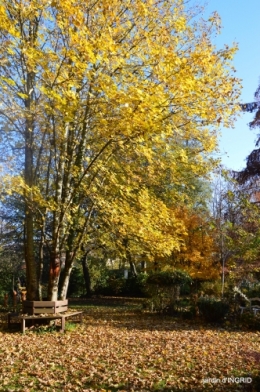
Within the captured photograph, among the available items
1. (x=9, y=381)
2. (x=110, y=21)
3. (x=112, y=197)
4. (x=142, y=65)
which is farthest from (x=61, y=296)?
(x=110, y=21)

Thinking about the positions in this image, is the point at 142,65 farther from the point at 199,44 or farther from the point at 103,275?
the point at 103,275

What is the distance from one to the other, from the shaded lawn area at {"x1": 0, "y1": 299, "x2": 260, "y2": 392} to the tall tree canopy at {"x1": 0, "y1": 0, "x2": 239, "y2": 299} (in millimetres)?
2265

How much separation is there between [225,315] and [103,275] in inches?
580

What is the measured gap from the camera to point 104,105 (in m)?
7.33

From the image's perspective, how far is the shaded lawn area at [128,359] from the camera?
16.5 feet

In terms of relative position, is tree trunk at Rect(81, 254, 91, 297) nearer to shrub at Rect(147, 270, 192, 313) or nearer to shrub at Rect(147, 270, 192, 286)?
shrub at Rect(147, 270, 192, 313)

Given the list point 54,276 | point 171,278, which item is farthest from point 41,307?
point 171,278

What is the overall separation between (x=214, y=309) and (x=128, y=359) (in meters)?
5.40

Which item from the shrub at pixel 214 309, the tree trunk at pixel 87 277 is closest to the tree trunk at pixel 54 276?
the shrub at pixel 214 309

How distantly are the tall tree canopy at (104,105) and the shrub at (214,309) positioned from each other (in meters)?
2.43

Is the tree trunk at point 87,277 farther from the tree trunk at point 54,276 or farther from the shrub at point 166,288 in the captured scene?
the tree trunk at point 54,276

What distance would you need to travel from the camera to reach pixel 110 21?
8.12 meters

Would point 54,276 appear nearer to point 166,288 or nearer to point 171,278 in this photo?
point 171,278

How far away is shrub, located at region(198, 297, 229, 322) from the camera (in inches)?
436
